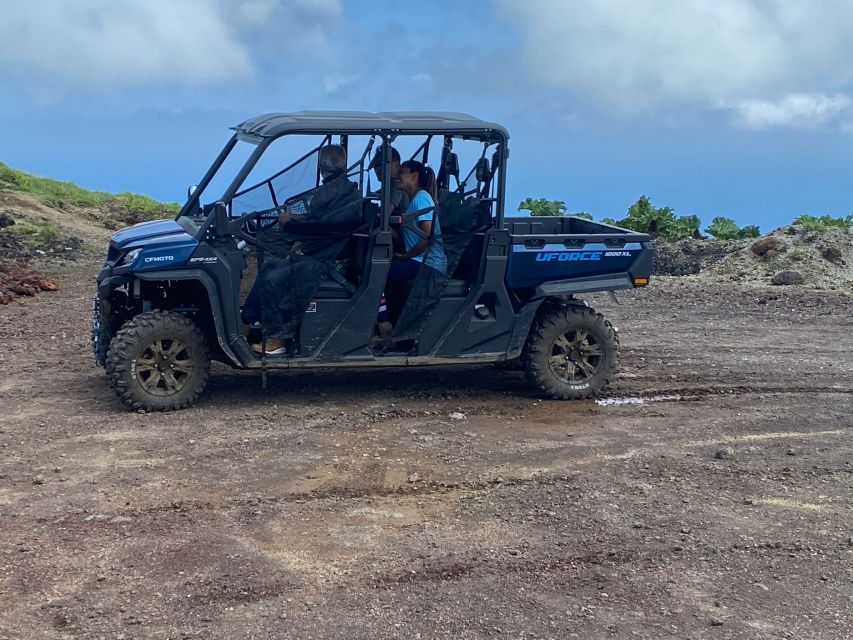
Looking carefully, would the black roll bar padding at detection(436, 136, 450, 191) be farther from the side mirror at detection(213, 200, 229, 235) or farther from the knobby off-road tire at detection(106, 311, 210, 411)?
the knobby off-road tire at detection(106, 311, 210, 411)

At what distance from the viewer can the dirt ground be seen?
5.11 meters

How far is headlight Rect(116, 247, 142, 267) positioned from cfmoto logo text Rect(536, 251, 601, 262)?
3244 millimetres

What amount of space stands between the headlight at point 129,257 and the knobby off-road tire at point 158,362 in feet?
1.41

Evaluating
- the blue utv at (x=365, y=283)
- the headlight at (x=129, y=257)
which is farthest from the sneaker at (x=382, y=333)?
the headlight at (x=129, y=257)

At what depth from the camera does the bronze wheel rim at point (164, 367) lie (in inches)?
330

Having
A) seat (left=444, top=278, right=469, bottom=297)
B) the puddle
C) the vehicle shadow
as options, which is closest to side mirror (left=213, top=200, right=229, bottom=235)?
the vehicle shadow

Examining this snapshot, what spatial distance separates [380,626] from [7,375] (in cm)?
599

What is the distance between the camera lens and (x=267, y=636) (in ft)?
15.8

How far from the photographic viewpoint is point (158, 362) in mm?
8430

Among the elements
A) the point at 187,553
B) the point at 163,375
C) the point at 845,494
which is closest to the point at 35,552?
the point at 187,553

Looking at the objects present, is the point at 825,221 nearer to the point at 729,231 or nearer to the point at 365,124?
the point at 729,231

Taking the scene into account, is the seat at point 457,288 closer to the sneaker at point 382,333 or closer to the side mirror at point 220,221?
the sneaker at point 382,333

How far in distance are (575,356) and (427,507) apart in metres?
3.23

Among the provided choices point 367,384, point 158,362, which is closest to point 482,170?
point 367,384
